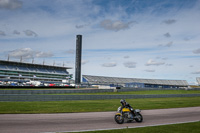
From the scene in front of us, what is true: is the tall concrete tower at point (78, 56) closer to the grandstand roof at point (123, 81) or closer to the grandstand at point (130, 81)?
the grandstand at point (130, 81)

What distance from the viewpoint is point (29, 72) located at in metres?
118

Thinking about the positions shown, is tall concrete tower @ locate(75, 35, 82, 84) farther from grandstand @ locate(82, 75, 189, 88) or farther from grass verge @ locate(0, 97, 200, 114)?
grass verge @ locate(0, 97, 200, 114)

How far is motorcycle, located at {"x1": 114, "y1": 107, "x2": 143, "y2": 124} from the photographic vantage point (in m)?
11.0

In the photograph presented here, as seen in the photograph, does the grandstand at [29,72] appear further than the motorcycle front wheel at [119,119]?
Yes

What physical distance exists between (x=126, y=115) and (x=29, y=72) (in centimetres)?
11557

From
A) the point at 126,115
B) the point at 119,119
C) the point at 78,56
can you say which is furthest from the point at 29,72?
Answer: the point at 119,119

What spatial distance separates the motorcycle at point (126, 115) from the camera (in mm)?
10972

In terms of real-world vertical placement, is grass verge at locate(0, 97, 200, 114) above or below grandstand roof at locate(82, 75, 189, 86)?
below

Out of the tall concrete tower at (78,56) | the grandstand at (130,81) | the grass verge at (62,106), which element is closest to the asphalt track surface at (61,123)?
the grass verge at (62,106)

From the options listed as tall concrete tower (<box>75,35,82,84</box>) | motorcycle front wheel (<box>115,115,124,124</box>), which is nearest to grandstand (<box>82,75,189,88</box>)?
tall concrete tower (<box>75,35,82,84</box>)

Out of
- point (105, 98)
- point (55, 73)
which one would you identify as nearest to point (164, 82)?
point (55, 73)

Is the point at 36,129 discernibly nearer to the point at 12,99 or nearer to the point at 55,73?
the point at 12,99

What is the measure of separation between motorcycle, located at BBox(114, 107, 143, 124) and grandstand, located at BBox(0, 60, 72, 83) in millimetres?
95558

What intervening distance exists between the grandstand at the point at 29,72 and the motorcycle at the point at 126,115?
95558 mm
